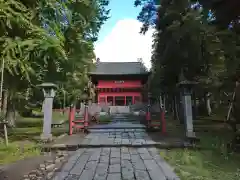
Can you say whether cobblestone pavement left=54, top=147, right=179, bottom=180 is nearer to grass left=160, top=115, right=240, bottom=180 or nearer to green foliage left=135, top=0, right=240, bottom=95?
grass left=160, top=115, right=240, bottom=180

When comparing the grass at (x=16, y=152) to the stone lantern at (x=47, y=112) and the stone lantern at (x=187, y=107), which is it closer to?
the stone lantern at (x=47, y=112)

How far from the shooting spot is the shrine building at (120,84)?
3569cm

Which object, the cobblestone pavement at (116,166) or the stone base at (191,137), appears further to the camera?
the stone base at (191,137)

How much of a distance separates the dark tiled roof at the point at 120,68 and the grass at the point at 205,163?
2956cm

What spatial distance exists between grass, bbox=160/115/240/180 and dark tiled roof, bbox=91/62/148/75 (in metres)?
29.6

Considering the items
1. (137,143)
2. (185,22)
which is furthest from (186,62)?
(137,143)

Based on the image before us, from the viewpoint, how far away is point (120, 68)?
39.3 m

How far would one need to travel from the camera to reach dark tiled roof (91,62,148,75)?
36562 mm

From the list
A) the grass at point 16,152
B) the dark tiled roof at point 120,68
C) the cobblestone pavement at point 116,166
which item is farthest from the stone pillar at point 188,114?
the dark tiled roof at point 120,68

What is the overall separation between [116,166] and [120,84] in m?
32.0

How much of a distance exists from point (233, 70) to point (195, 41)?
504cm

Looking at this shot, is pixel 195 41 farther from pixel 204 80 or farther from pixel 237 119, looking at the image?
pixel 237 119

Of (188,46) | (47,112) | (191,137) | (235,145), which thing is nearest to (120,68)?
(188,46)

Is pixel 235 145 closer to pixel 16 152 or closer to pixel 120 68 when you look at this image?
pixel 16 152
